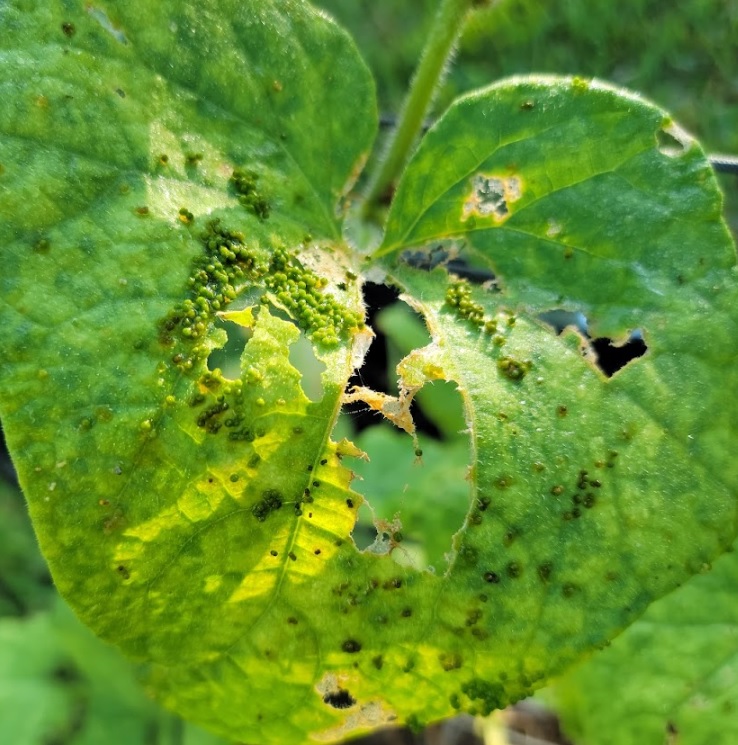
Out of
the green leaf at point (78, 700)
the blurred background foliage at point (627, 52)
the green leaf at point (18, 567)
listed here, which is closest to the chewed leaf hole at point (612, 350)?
the green leaf at point (78, 700)

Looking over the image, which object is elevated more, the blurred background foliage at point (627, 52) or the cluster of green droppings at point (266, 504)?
the blurred background foliage at point (627, 52)

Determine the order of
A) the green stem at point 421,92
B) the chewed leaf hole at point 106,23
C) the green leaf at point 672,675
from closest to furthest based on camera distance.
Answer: the chewed leaf hole at point 106,23
the green stem at point 421,92
the green leaf at point 672,675

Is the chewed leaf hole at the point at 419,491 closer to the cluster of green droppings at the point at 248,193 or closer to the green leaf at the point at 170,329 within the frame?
the green leaf at the point at 170,329

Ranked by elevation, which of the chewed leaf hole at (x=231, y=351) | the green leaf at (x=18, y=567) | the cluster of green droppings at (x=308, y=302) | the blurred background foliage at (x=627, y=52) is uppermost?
the blurred background foliage at (x=627, y=52)

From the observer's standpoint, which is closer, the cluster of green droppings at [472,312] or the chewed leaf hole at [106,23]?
the chewed leaf hole at [106,23]

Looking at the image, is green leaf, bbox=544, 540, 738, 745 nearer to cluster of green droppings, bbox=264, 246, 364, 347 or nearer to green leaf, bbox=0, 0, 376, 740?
green leaf, bbox=0, 0, 376, 740

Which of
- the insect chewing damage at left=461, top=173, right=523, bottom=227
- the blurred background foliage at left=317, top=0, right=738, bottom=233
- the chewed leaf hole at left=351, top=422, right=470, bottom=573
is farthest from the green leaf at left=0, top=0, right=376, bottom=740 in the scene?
the blurred background foliage at left=317, top=0, right=738, bottom=233

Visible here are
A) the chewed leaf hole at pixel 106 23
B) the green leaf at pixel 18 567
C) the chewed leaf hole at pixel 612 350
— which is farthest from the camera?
the green leaf at pixel 18 567
